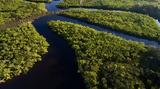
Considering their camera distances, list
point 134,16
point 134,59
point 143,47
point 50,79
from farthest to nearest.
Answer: point 134,16
point 143,47
point 134,59
point 50,79

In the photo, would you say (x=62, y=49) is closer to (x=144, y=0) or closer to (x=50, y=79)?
(x=50, y=79)

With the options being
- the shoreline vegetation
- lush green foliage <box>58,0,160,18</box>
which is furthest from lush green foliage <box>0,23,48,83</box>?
lush green foliage <box>58,0,160,18</box>

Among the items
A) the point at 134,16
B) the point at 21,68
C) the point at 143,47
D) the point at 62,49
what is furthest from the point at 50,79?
the point at 134,16

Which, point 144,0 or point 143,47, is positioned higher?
point 144,0

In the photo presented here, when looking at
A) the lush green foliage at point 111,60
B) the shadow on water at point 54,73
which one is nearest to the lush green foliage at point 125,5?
the lush green foliage at point 111,60

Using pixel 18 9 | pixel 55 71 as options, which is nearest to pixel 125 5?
pixel 18 9

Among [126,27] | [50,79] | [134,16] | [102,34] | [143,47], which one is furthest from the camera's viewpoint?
[134,16]
